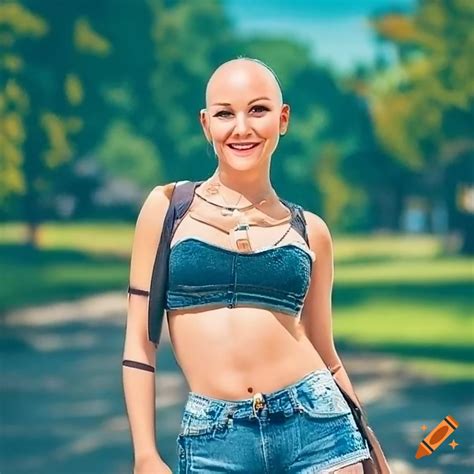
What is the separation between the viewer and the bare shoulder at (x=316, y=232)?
1840 millimetres

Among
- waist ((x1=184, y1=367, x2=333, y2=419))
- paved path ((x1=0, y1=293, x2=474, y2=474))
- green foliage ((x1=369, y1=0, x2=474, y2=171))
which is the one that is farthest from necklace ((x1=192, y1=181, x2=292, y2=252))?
green foliage ((x1=369, y1=0, x2=474, y2=171))

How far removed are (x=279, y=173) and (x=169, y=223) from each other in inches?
151

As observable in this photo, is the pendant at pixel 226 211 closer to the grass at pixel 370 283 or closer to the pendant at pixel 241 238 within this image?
the pendant at pixel 241 238

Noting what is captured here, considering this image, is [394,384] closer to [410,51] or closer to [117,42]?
[410,51]

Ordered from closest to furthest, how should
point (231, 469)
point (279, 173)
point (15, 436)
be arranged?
1. point (231, 469)
2. point (15, 436)
3. point (279, 173)

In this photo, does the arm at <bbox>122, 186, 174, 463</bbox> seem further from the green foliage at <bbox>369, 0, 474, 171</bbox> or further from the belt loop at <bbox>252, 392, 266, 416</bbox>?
the green foliage at <bbox>369, 0, 474, 171</bbox>

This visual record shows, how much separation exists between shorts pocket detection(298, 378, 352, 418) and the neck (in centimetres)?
34

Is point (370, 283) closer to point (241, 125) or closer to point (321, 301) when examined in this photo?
point (321, 301)

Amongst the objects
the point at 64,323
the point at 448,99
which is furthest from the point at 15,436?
the point at 448,99

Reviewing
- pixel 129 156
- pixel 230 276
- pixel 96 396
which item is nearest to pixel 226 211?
pixel 230 276

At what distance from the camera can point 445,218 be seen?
5746 millimetres

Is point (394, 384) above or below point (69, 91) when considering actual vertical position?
below

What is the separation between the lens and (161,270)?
174 cm

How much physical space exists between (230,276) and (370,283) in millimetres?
3941
